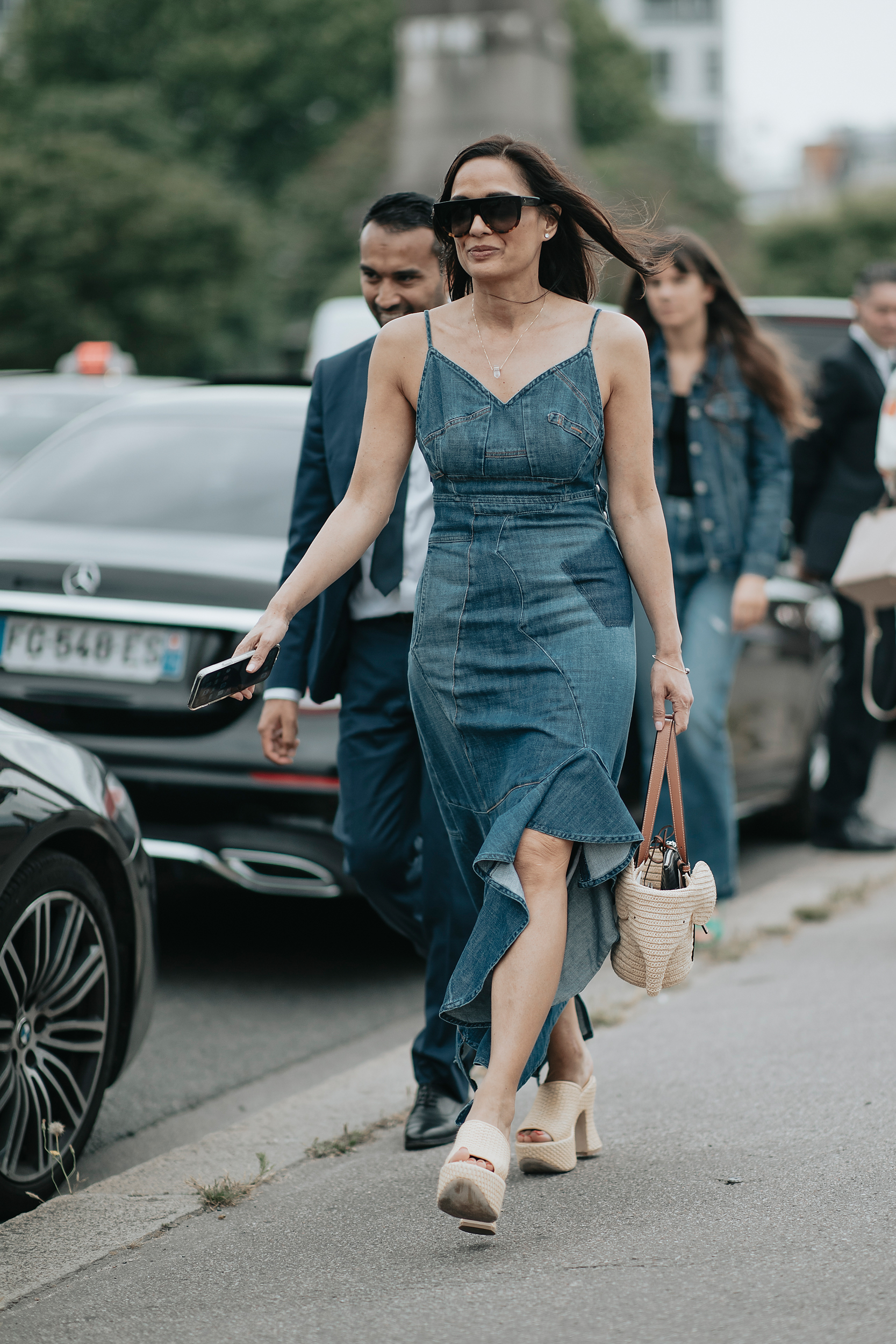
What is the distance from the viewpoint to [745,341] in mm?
5680

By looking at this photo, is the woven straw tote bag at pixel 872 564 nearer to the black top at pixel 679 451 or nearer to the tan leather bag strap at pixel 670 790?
the black top at pixel 679 451

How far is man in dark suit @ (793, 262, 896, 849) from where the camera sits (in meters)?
6.77

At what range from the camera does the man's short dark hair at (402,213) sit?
397 centimetres

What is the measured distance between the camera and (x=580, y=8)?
6147 centimetres

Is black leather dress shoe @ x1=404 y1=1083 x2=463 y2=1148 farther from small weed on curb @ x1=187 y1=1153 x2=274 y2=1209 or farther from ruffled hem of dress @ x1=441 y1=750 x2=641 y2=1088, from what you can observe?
ruffled hem of dress @ x1=441 y1=750 x2=641 y2=1088

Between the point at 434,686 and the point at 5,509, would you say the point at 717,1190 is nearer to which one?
the point at 434,686

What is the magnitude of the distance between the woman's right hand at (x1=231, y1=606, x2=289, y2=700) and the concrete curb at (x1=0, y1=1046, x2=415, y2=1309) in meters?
1.00

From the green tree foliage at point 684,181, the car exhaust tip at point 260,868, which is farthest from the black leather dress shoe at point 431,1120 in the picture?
the green tree foliage at point 684,181

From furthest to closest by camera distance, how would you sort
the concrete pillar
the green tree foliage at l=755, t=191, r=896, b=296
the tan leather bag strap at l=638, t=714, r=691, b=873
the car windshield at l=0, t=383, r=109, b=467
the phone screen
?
1. the green tree foliage at l=755, t=191, r=896, b=296
2. the concrete pillar
3. the car windshield at l=0, t=383, r=109, b=467
4. the tan leather bag strap at l=638, t=714, r=691, b=873
5. the phone screen

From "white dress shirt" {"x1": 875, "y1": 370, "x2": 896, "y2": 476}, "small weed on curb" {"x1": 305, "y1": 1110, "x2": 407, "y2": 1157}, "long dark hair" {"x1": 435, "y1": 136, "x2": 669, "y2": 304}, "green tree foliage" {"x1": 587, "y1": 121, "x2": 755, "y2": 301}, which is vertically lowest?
"small weed on curb" {"x1": 305, "y1": 1110, "x2": 407, "y2": 1157}

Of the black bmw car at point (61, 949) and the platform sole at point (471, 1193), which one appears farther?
the black bmw car at point (61, 949)

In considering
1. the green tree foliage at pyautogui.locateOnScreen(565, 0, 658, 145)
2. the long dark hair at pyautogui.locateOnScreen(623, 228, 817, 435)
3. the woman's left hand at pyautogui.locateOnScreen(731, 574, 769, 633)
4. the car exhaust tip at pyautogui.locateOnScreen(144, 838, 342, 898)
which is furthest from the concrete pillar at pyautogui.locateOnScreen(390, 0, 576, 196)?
the green tree foliage at pyautogui.locateOnScreen(565, 0, 658, 145)

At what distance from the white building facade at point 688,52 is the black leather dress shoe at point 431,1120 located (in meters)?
100

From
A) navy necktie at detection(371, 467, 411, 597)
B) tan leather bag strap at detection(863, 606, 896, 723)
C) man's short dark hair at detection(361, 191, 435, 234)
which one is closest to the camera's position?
navy necktie at detection(371, 467, 411, 597)
